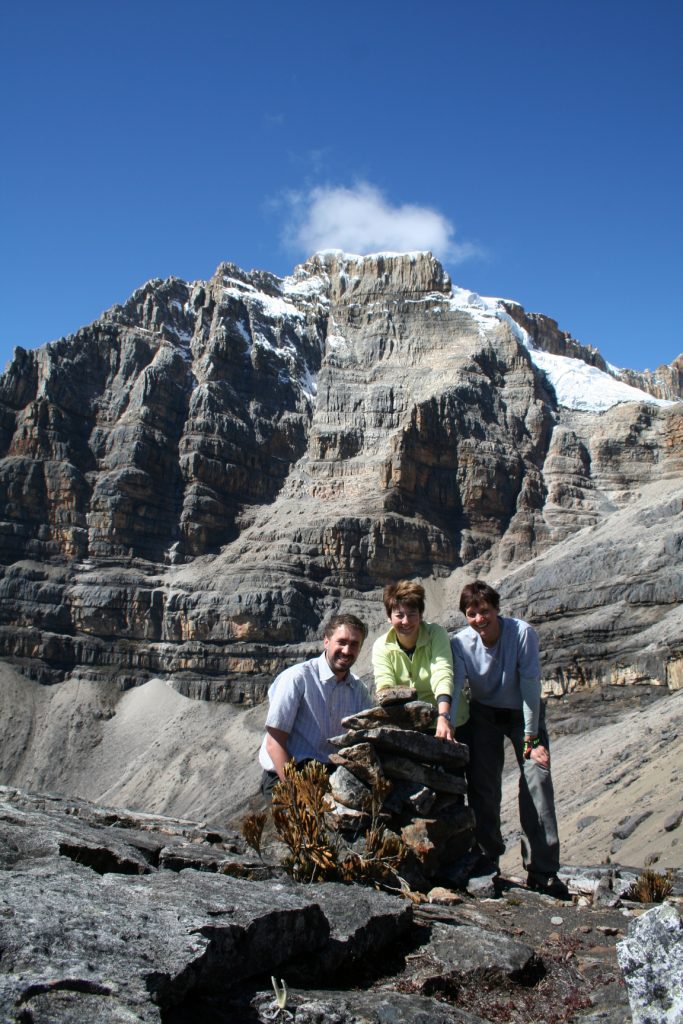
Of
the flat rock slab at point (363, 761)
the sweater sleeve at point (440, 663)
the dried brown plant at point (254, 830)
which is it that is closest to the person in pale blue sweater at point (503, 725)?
the sweater sleeve at point (440, 663)

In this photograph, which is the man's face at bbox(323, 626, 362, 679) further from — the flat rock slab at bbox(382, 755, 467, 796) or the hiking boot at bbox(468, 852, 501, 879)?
the hiking boot at bbox(468, 852, 501, 879)

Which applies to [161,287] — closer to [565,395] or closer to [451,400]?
[451,400]

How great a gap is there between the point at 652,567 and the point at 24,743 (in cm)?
6475

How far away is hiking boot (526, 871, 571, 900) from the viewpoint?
880 centimetres

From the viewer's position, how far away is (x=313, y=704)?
809 centimetres

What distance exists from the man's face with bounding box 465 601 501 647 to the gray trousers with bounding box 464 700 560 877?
0.81 metres

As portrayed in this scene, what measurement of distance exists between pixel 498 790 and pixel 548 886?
1090 millimetres

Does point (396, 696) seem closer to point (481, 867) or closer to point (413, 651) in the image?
point (413, 651)

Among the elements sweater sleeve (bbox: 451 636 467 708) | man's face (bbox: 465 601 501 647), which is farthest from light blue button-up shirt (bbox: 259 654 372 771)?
man's face (bbox: 465 601 501 647)

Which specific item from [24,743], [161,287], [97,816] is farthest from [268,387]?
[97,816]

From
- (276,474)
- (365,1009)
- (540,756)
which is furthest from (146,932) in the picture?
(276,474)

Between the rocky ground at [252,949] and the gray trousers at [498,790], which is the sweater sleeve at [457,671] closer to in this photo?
the gray trousers at [498,790]

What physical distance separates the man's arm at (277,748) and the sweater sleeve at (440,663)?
154 cm

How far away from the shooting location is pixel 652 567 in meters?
66.9
